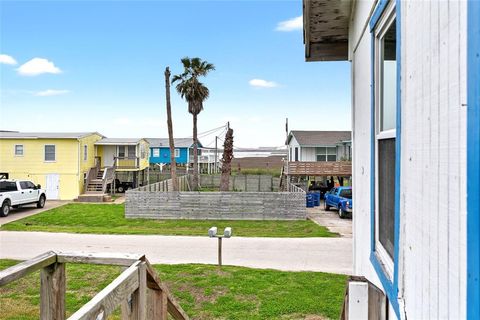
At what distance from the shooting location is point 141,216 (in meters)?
16.6

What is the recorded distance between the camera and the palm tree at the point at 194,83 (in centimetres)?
2491

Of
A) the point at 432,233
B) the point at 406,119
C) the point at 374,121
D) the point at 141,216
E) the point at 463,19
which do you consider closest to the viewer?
the point at 463,19

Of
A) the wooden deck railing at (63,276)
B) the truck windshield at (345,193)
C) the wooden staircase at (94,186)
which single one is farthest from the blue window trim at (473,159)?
the wooden staircase at (94,186)

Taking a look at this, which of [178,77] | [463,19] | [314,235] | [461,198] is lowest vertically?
[314,235]

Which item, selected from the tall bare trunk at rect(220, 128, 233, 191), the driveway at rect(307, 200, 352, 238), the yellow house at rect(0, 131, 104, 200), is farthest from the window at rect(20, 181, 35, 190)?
the driveway at rect(307, 200, 352, 238)

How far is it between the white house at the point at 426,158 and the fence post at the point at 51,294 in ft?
5.99

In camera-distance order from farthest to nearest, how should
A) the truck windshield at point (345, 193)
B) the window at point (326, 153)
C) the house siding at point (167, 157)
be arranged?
the house siding at point (167, 157), the window at point (326, 153), the truck windshield at point (345, 193)

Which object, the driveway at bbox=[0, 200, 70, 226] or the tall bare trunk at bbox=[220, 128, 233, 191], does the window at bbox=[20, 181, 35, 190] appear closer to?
the driveway at bbox=[0, 200, 70, 226]

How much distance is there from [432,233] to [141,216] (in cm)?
1630

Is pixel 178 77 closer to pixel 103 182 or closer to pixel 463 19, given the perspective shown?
pixel 103 182

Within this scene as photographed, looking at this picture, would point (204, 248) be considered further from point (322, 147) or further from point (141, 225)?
point (322, 147)

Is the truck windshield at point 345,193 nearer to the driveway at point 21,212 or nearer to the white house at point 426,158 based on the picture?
the driveway at point 21,212

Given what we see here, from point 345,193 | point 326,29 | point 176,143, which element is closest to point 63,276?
point 326,29

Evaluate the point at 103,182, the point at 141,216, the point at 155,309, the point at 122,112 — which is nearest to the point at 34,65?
the point at 122,112
